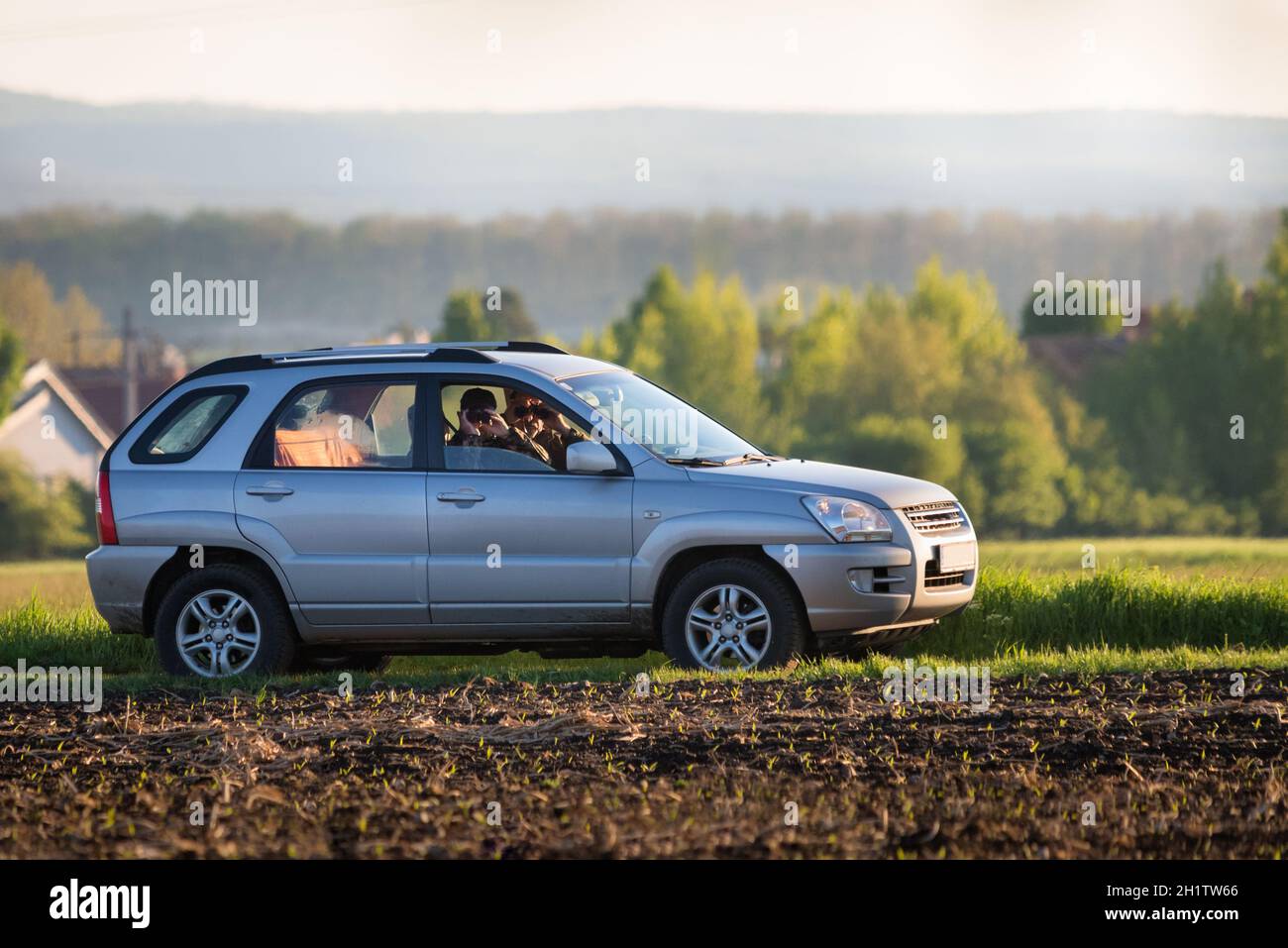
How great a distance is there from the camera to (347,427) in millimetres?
11477

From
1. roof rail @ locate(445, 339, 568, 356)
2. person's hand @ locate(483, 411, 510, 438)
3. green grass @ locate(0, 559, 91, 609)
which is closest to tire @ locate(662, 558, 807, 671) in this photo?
person's hand @ locate(483, 411, 510, 438)

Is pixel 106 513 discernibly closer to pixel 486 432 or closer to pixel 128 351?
pixel 486 432

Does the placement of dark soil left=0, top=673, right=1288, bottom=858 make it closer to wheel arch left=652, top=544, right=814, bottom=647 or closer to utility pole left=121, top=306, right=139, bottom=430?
wheel arch left=652, top=544, right=814, bottom=647

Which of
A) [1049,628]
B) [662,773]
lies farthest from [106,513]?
[1049,628]

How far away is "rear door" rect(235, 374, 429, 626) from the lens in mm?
11086

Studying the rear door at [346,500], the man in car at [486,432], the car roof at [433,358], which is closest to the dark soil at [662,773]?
the rear door at [346,500]

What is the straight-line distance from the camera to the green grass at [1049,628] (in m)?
12.6

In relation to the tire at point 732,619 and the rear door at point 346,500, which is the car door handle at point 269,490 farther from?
the tire at point 732,619

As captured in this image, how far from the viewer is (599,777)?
7.68 metres

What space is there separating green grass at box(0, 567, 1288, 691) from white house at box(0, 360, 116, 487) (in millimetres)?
82330

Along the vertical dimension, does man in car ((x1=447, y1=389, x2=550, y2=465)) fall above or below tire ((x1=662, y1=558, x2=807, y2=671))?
above

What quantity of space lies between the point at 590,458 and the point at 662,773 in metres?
3.18

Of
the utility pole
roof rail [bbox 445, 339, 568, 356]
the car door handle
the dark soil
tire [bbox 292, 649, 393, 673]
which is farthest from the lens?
the utility pole
